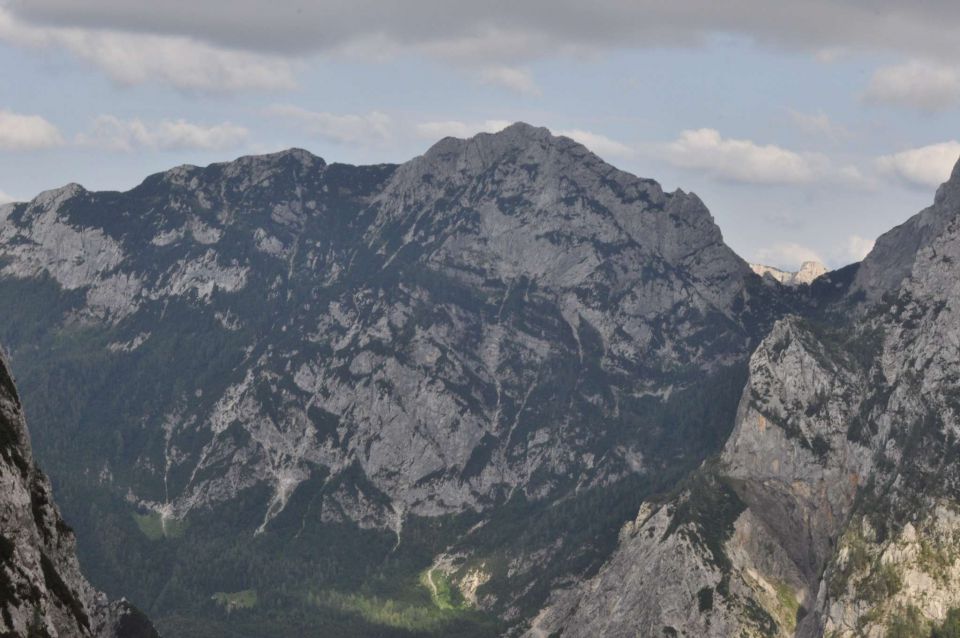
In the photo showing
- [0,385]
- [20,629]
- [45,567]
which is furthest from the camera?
[0,385]

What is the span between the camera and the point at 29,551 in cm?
12650

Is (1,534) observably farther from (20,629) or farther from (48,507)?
(48,507)

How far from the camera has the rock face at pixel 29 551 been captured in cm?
11775

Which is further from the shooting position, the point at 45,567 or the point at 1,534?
the point at 45,567


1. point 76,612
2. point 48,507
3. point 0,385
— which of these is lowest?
point 76,612

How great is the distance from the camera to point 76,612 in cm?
13850

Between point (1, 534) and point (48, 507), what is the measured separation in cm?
2397

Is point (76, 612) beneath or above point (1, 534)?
beneath

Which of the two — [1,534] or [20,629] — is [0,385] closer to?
[1,534]

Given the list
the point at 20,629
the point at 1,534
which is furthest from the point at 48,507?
the point at 20,629

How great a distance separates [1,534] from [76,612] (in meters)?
21.2

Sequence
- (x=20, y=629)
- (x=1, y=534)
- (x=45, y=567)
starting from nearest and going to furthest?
(x=20, y=629) < (x=1, y=534) < (x=45, y=567)

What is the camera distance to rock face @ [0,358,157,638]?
118m

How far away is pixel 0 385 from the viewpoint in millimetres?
141750
